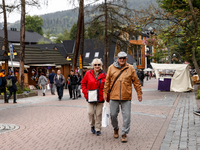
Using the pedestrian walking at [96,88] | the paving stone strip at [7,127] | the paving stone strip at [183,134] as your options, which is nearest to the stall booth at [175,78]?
the paving stone strip at [183,134]

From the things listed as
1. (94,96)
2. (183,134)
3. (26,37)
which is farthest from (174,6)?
(26,37)

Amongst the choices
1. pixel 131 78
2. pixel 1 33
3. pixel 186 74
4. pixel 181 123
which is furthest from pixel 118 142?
pixel 1 33

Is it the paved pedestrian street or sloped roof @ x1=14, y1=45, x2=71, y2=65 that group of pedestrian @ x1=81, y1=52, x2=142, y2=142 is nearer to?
the paved pedestrian street

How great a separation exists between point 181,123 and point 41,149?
4.13 metres

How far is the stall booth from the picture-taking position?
22045mm

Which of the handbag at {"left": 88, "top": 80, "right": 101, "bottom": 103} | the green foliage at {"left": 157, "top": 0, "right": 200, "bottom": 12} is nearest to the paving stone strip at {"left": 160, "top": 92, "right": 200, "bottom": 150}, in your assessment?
the handbag at {"left": 88, "top": 80, "right": 101, "bottom": 103}

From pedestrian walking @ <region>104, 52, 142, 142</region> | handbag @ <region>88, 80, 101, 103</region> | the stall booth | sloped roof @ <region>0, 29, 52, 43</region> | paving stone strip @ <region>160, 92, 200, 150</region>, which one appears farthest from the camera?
sloped roof @ <region>0, 29, 52, 43</region>

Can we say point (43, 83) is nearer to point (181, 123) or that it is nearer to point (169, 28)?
point (169, 28)

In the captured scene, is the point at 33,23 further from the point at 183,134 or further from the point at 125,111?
the point at 125,111

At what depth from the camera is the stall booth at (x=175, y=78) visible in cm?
2205

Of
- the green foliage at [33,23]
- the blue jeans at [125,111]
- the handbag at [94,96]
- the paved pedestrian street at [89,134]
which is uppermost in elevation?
the green foliage at [33,23]

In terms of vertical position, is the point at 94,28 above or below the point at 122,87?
above

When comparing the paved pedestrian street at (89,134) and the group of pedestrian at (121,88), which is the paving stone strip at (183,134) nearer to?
the paved pedestrian street at (89,134)

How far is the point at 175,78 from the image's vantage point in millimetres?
22688
